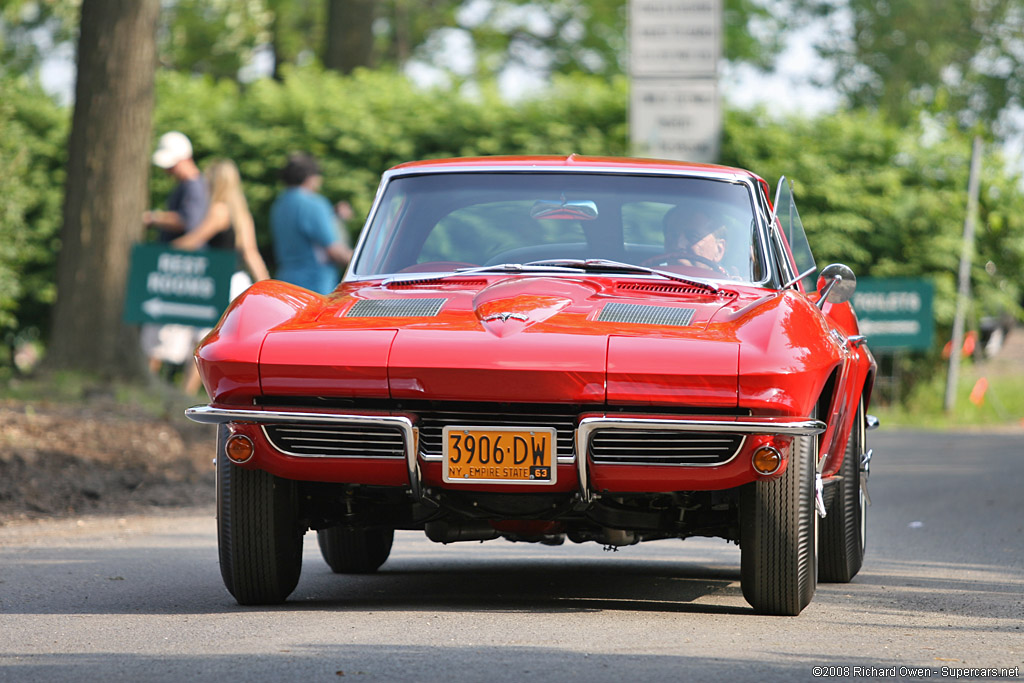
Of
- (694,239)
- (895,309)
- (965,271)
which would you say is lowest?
(895,309)

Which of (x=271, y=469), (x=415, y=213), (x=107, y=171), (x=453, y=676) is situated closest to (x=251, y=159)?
(x=107, y=171)

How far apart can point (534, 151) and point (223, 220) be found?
4.13 meters

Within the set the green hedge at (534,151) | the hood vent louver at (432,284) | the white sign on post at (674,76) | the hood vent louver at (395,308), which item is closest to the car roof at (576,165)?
the hood vent louver at (432,284)

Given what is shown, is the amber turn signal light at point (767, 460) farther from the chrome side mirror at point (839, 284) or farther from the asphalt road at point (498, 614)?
the chrome side mirror at point (839, 284)

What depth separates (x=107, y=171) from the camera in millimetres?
12156

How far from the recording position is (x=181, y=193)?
44.3ft

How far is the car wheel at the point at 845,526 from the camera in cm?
641

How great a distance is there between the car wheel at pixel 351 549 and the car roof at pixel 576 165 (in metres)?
1.54

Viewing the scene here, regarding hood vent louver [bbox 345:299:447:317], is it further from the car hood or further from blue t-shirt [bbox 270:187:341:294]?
blue t-shirt [bbox 270:187:341:294]

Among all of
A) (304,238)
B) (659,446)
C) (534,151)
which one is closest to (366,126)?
(534,151)

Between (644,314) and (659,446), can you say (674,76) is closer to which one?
(644,314)

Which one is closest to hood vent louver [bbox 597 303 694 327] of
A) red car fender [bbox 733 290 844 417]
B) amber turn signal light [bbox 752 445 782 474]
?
red car fender [bbox 733 290 844 417]

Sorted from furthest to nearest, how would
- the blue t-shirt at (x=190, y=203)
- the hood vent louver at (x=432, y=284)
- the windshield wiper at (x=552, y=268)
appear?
1. the blue t-shirt at (x=190, y=203)
2. the windshield wiper at (x=552, y=268)
3. the hood vent louver at (x=432, y=284)

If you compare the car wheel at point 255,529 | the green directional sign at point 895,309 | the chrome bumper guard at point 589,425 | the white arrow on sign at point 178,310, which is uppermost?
the chrome bumper guard at point 589,425
